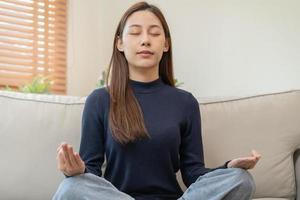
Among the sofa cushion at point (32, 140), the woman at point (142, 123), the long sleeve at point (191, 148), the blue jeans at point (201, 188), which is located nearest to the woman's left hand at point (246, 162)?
the blue jeans at point (201, 188)

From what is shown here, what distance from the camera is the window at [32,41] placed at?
234 centimetres

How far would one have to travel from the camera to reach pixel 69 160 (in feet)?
2.90

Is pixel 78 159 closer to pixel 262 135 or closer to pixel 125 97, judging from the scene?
pixel 125 97

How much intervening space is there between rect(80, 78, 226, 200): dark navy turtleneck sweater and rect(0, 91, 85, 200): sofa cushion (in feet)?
0.55

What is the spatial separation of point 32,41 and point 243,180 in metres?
1.86

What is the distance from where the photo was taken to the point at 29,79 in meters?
2.41

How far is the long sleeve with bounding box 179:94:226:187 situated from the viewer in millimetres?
1246

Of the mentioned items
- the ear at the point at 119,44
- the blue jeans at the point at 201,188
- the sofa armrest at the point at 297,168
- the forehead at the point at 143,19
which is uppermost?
the forehead at the point at 143,19

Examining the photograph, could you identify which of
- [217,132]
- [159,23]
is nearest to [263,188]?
[217,132]

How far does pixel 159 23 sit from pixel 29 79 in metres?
1.34

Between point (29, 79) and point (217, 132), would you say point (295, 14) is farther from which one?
point (29, 79)

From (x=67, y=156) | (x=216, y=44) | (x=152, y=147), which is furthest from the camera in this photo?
(x=216, y=44)

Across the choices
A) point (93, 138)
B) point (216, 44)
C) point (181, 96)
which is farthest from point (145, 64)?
point (216, 44)

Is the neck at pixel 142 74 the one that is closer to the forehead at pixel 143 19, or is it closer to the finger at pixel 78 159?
the forehead at pixel 143 19
